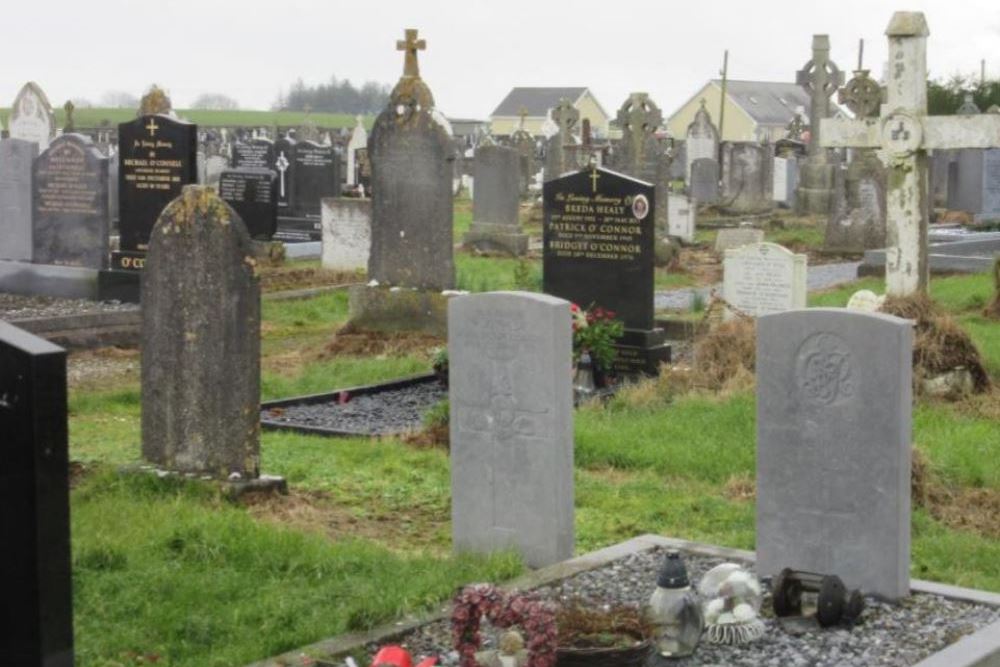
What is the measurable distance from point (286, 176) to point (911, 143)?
1428cm

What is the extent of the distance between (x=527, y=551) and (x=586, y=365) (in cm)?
519

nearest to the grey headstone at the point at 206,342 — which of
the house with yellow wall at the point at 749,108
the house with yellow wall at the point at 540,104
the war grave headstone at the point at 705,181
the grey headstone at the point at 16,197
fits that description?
the grey headstone at the point at 16,197

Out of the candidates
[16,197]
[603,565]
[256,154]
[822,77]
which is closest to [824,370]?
[603,565]

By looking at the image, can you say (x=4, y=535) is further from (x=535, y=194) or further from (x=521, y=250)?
(x=535, y=194)

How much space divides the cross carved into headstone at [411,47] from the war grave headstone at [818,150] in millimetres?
14148

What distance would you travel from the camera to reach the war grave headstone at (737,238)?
832 inches

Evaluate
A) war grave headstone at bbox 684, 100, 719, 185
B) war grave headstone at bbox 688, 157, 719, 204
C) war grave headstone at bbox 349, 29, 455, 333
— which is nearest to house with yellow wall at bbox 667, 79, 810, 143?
war grave headstone at bbox 684, 100, 719, 185

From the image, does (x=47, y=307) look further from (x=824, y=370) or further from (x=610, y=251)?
(x=824, y=370)

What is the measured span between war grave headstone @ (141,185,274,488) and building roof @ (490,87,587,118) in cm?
8284

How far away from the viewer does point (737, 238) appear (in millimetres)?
22031

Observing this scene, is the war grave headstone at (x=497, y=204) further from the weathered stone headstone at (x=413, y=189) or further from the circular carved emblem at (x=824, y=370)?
the circular carved emblem at (x=824, y=370)

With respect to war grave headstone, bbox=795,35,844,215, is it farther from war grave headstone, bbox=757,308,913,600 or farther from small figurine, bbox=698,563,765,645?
small figurine, bbox=698,563,765,645

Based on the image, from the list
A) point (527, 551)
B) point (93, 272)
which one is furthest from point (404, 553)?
point (93, 272)

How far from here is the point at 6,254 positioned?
17516 mm
